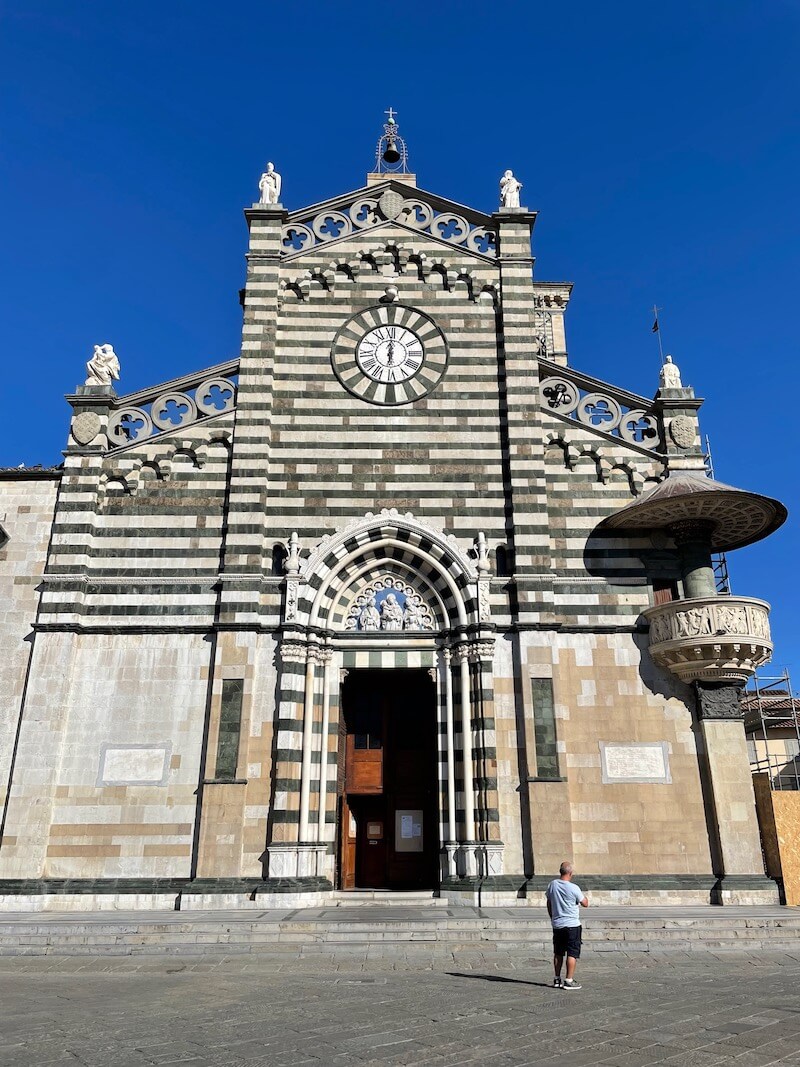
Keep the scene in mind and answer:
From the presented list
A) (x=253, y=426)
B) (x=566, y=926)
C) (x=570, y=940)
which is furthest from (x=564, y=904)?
(x=253, y=426)

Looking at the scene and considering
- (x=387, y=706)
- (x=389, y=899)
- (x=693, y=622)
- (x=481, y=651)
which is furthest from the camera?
(x=387, y=706)

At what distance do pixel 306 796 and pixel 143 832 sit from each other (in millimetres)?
3237

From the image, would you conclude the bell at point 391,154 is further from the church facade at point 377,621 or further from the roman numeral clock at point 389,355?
the roman numeral clock at point 389,355

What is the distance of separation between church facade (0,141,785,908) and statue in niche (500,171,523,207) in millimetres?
569

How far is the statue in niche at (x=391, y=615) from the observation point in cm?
1789

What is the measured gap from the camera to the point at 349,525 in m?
18.2

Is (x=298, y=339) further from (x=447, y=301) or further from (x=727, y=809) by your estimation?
(x=727, y=809)

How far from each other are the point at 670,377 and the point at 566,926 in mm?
13708

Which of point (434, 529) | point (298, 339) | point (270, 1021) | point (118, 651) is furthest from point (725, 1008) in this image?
point (298, 339)

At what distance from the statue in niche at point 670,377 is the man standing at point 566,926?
43.0 ft

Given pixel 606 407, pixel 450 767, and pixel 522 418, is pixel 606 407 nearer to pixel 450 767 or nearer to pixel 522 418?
pixel 522 418

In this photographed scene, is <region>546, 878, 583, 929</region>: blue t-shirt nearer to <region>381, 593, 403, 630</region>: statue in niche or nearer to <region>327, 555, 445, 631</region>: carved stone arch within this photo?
<region>327, 555, 445, 631</region>: carved stone arch

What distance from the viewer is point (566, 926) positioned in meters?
9.09

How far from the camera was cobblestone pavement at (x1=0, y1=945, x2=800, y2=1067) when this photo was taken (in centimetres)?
641
